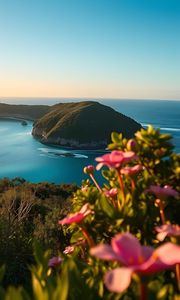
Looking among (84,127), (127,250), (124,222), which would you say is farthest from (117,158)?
(84,127)

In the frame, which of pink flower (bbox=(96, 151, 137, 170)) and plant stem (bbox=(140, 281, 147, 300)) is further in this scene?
pink flower (bbox=(96, 151, 137, 170))

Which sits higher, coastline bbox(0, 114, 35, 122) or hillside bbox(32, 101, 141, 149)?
hillside bbox(32, 101, 141, 149)

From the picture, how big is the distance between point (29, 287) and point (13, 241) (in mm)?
3498

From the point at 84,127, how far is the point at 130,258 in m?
71.5

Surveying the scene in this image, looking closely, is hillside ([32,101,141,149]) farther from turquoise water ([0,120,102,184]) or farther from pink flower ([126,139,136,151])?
pink flower ([126,139,136,151])

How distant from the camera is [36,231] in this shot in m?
6.78

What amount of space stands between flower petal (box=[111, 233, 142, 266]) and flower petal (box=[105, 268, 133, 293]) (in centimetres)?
7

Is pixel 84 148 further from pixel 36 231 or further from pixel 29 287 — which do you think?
pixel 29 287

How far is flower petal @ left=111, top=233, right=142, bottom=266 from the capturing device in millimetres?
1052

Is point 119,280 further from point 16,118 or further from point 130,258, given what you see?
point 16,118

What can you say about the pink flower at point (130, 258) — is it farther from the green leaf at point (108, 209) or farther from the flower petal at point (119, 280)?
the green leaf at point (108, 209)

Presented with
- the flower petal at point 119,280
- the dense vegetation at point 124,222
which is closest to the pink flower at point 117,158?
the dense vegetation at point 124,222

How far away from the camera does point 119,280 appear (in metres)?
0.96

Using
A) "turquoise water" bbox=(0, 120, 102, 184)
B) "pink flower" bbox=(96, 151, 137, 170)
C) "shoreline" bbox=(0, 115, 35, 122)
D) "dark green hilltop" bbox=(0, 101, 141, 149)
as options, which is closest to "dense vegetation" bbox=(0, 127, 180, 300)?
"pink flower" bbox=(96, 151, 137, 170)
